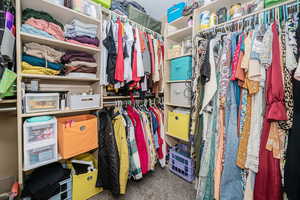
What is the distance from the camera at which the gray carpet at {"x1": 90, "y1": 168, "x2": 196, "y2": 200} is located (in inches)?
55.5

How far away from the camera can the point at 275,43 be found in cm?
89

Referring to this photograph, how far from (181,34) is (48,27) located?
4.95 feet

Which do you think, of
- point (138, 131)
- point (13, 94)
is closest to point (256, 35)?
point (138, 131)

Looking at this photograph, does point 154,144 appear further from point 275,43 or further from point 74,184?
point 275,43

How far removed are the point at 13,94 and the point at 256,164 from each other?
191 centimetres

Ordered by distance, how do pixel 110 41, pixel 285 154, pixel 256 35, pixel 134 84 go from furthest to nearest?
1. pixel 134 84
2. pixel 110 41
3. pixel 256 35
4. pixel 285 154

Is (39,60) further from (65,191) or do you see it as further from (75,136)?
(65,191)

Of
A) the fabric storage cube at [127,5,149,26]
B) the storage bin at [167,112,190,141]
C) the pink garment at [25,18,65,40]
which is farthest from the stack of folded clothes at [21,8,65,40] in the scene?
the storage bin at [167,112,190,141]

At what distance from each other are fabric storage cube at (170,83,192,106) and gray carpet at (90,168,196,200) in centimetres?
99

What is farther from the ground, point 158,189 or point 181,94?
point 181,94

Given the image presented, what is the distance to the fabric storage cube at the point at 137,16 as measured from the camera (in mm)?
1719

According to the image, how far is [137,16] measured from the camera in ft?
5.89

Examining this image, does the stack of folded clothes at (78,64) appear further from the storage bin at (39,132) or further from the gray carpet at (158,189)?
the gray carpet at (158,189)

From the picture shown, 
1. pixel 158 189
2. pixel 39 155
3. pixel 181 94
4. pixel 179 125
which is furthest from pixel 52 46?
pixel 158 189
